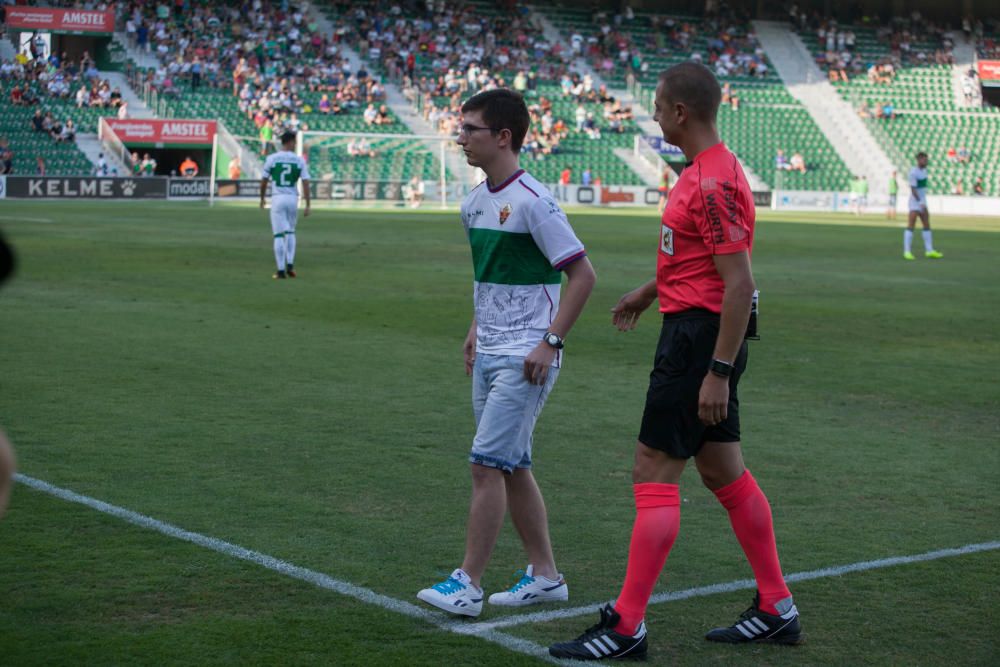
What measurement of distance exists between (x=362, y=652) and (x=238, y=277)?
1572cm

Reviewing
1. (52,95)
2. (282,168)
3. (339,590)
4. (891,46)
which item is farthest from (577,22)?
(339,590)

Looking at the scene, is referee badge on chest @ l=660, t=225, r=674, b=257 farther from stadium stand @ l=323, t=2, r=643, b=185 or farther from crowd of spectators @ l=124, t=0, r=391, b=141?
stadium stand @ l=323, t=2, r=643, b=185

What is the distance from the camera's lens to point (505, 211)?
5297 mm

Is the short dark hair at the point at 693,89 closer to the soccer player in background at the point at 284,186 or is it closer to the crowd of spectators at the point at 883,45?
the soccer player in background at the point at 284,186

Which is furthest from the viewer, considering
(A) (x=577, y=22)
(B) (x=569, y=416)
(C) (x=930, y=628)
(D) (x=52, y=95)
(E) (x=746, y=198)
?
(A) (x=577, y=22)

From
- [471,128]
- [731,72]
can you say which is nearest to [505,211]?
[471,128]

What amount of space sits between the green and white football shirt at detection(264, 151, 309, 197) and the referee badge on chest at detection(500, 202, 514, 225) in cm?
1459

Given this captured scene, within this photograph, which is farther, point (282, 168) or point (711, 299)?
point (282, 168)

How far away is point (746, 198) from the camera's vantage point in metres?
4.66

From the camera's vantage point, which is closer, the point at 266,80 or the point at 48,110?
the point at 48,110

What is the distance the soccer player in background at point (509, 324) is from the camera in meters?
5.23

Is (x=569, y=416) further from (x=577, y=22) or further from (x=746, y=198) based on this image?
(x=577, y=22)

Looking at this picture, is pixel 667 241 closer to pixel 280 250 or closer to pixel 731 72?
pixel 280 250

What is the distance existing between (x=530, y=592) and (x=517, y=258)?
1.31 metres
